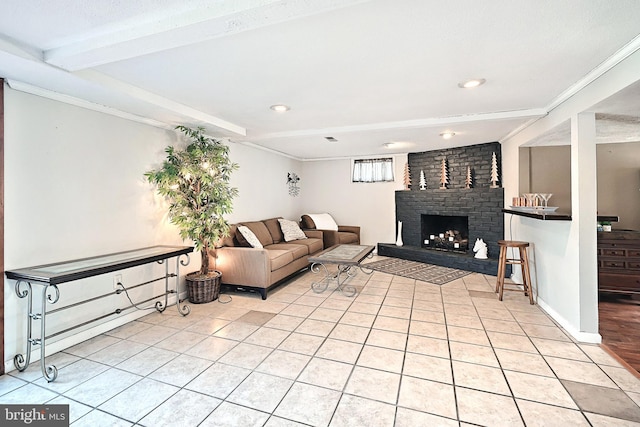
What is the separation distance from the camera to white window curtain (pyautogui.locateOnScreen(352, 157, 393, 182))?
6.26m

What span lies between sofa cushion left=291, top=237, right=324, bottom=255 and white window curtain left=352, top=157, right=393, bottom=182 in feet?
6.29

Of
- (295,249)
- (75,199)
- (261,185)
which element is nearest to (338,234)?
(295,249)

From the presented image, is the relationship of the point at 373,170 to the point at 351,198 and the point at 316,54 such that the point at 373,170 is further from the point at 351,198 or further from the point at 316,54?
the point at 316,54

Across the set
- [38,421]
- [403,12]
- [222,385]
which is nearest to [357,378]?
[222,385]

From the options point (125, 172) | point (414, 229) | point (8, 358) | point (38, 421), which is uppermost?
point (125, 172)

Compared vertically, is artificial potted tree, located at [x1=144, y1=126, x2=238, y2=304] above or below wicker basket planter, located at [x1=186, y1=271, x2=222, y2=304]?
above

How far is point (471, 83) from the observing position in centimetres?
241

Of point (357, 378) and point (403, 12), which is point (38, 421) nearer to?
point (357, 378)

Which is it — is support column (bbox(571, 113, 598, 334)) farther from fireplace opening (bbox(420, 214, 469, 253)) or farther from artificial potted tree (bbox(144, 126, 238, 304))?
artificial potted tree (bbox(144, 126, 238, 304))

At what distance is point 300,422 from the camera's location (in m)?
1.58

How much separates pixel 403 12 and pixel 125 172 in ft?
9.44

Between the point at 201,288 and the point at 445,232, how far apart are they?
180 inches

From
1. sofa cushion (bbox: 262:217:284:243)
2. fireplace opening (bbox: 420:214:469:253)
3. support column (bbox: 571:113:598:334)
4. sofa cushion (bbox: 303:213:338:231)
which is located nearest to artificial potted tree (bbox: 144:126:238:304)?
sofa cushion (bbox: 262:217:284:243)

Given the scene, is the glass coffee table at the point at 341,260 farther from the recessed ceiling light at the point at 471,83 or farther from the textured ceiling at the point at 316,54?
the recessed ceiling light at the point at 471,83
